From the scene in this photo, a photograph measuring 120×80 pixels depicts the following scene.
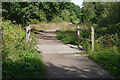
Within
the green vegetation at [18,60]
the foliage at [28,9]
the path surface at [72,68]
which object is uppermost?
the foliage at [28,9]

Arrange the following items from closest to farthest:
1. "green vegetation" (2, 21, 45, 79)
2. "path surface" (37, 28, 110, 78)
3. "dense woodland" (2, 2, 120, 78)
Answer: "dense woodland" (2, 2, 120, 78) → "green vegetation" (2, 21, 45, 79) → "path surface" (37, 28, 110, 78)

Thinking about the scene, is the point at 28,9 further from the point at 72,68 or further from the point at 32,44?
the point at 72,68

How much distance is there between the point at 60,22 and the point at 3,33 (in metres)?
29.8

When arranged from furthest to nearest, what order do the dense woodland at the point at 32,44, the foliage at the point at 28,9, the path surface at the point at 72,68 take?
the foliage at the point at 28,9 < the path surface at the point at 72,68 < the dense woodland at the point at 32,44

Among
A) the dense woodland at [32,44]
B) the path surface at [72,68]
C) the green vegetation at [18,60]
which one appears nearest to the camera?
the dense woodland at [32,44]

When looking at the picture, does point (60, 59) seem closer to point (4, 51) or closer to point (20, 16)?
point (4, 51)

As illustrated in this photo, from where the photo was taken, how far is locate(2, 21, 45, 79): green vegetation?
569 cm

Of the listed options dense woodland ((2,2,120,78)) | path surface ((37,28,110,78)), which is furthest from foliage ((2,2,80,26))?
path surface ((37,28,110,78))

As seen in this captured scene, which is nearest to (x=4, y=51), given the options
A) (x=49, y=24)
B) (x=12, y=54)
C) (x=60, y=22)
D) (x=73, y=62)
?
(x=12, y=54)

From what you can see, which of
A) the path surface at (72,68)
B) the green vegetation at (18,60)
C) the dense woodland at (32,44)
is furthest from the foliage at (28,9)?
the path surface at (72,68)

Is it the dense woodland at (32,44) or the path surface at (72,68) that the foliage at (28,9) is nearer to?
the dense woodland at (32,44)

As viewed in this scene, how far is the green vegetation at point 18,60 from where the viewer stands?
5691 millimetres

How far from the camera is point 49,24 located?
3459 cm

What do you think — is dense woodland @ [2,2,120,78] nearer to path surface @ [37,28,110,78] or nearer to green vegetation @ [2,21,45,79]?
green vegetation @ [2,21,45,79]
